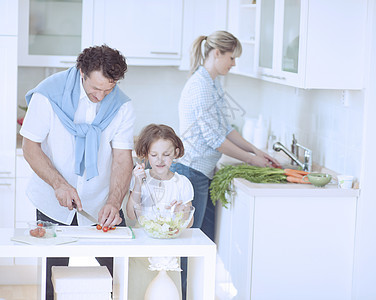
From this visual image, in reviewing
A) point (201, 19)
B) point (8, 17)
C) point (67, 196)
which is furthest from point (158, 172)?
point (201, 19)

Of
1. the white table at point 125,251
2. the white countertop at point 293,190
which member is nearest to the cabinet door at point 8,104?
the white countertop at point 293,190

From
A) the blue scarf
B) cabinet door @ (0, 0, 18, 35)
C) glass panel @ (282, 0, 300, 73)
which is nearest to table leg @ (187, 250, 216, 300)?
the blue scarf

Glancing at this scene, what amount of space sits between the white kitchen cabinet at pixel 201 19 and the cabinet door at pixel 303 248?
167 cm

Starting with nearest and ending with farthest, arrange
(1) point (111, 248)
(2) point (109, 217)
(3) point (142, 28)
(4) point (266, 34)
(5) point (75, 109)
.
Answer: (1) point (111, 248) < (2) point (109, 217) < (5) point (75, 109) < (4) point (266, 34) < (3) point (142, 28)

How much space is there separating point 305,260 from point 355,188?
0.42m

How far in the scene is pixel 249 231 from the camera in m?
3.06

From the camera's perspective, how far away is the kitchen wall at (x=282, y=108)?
327cm

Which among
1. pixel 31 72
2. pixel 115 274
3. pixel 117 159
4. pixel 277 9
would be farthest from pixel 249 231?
pixel 31 72

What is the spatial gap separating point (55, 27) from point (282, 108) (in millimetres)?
1568

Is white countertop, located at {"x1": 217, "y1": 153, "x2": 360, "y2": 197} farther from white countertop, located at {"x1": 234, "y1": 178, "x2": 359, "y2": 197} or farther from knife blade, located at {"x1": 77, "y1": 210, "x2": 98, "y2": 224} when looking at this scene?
knife blade, located at {"x1": 77, "y1": 210, "x2": 98, "y2": 224}

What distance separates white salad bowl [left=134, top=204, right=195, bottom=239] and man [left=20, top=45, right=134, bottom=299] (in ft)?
0.92

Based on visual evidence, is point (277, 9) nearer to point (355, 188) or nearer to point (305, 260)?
point (355, 188)

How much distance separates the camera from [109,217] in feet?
7.73

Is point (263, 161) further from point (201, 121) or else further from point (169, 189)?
point (169, 189)
